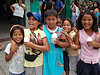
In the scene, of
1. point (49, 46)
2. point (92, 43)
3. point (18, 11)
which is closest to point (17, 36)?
point (49, 46)

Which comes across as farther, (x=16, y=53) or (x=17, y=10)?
(x=17, y=10)

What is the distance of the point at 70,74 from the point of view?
8.37 ft

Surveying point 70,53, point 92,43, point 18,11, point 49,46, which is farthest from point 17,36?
point 18,11

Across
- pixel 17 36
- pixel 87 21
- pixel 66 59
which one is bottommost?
pixel 66 59

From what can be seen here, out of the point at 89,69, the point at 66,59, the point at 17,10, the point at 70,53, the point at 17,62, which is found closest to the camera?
the point at 89,69

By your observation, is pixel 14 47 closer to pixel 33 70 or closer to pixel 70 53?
pixel 33 70

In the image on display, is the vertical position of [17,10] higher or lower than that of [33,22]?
higher

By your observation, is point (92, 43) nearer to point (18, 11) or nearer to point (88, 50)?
point (88, 50)

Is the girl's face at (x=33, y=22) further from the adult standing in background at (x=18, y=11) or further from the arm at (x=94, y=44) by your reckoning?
the adult standing in background at (x=18, y=11)

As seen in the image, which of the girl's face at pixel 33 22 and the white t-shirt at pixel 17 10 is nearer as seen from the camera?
the girl's face at pixel 33 22

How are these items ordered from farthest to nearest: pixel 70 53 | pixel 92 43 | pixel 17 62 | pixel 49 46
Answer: pixel 70 53, pixel 49 46, pixel 17 62, pixel 92 43

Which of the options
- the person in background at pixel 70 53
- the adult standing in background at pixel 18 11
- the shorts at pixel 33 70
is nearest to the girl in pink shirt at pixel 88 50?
the person in background at pixel 70 53

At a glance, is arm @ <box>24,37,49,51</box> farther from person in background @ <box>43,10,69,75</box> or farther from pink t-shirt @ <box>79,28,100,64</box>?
pink t-shirt @ <box>79,28,100,64</box>

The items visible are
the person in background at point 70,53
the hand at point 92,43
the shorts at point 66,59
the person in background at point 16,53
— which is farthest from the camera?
the shorts at point 66,59
